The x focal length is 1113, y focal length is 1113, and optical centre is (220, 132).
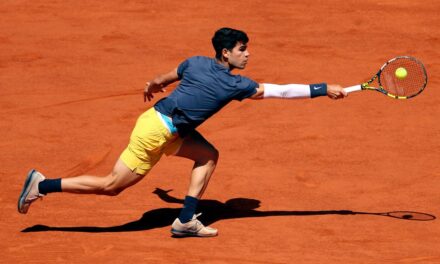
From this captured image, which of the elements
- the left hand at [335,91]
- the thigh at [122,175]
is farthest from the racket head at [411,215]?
the thigh at [122,175]

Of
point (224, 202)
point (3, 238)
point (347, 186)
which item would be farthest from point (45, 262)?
point (347, 186)

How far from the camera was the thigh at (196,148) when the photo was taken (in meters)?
10.1

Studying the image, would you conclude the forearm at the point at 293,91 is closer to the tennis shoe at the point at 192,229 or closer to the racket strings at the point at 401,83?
the racket strings at the point at 401,83

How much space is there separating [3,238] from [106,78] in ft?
16.2

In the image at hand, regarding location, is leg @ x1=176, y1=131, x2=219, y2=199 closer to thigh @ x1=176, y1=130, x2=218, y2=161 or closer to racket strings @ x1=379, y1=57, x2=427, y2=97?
thigh @ x1=176, y1=130, x2=218, y2=161

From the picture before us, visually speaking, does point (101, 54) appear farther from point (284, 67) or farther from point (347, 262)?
point (347, 262)

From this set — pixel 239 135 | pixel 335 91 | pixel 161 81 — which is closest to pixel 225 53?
pixel 161 81

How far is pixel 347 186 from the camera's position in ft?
37.0

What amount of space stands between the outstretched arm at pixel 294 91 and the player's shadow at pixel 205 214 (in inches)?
50.9

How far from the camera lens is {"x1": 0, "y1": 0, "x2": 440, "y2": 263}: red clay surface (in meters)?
9.94

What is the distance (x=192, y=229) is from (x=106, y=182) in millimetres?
884

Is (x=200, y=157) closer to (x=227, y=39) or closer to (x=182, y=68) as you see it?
(x=182, y=68)

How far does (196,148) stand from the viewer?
33.2ft

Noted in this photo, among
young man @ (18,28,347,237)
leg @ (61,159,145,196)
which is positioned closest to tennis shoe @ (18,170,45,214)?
young man @ (18,28,347,237)
